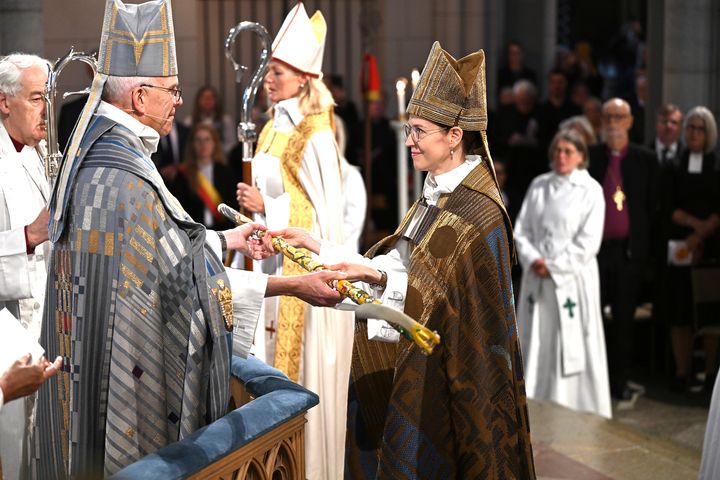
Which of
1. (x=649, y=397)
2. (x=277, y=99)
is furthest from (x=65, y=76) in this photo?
(x=649, y=397)

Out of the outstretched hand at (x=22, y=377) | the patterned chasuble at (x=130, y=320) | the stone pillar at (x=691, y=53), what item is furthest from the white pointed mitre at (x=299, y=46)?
the stone pillar at (x=691, y=53)

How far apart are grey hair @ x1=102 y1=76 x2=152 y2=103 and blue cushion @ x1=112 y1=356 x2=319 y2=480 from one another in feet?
3.00

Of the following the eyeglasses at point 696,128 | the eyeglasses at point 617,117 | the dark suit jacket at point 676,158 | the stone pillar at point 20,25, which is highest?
the stone pillar at point 20,25

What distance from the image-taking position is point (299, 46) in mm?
5414

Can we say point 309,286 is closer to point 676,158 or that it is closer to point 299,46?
point 299,46

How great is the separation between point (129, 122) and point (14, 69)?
119cm

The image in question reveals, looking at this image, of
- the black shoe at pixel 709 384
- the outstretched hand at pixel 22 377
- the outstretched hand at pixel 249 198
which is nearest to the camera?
the outstretched hand at pixel 22 377

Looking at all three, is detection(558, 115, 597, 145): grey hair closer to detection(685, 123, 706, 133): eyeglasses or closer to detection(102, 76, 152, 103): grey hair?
detection(685, 123, 706, 133): eyeglasses

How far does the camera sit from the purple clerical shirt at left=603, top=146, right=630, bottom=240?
7660 millimetres

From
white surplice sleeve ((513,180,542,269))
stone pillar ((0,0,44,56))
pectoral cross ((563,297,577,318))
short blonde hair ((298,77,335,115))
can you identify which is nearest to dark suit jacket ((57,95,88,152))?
stone pillar ((0,0,44,56))

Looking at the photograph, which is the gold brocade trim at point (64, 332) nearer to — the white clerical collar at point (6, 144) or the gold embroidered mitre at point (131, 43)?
the gold embroidered mitre at point (131, 43)

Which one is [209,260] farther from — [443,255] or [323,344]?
[323,344]

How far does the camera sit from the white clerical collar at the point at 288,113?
5477mm

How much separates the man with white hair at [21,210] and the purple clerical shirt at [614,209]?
4.36 metres
